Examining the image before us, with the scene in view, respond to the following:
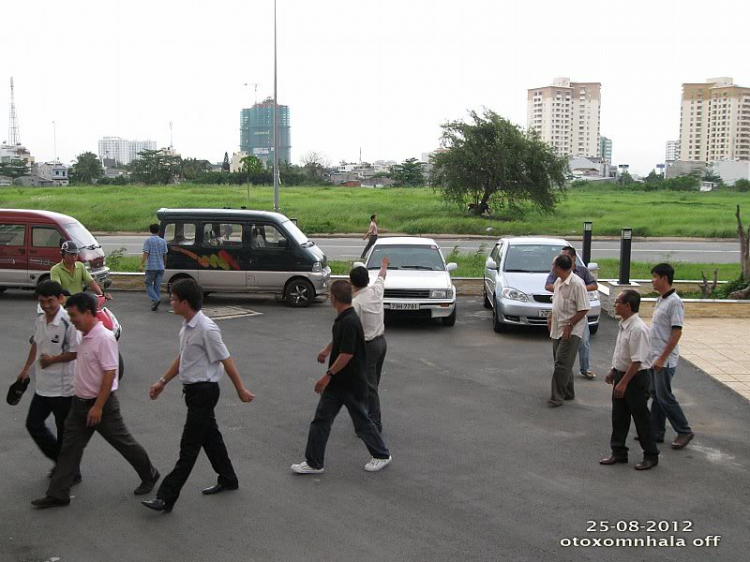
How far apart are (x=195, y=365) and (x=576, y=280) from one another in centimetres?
453

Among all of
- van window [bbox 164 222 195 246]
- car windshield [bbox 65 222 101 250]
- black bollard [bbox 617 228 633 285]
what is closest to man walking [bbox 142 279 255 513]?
van window [bbox 164 222 195 246]

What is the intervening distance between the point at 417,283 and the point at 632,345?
695cm

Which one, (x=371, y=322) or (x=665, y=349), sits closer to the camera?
(x=665, y=349)

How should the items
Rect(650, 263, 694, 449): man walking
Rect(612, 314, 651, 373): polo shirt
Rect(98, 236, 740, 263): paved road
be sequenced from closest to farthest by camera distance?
Rect(612, 314, 651, 373): polo shirt < Rect(650, 263, 694, 449): man walking < Rect(98, 236, 740, 263): paved road

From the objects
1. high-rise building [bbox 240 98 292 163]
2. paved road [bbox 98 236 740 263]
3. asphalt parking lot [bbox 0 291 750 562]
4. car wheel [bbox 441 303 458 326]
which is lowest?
asphalt parking lot [bbox 0 291 750 562]

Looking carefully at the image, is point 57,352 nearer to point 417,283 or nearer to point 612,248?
point 417,283

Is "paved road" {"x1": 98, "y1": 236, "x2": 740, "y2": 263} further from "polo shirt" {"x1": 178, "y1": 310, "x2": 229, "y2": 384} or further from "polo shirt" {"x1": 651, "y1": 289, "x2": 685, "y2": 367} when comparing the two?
"polo shirt" {"x1": 178, "y1": 310, "x2": 229, "y2": 384}

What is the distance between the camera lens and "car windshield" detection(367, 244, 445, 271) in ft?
47.0

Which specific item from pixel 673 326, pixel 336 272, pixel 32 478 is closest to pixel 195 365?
pixel 32 478

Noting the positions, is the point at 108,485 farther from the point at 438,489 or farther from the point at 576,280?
the point at 576,280

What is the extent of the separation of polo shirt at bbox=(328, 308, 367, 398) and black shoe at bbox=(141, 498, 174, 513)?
1519mm

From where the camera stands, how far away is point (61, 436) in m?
6.21

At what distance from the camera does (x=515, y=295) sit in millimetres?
12648

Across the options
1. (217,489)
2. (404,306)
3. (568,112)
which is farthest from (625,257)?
(568,112)
